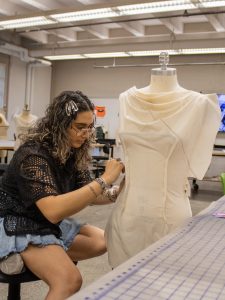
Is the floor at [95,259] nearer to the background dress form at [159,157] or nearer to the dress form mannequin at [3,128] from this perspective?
the background dress form at [159,157]

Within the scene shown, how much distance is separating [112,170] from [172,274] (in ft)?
2.31

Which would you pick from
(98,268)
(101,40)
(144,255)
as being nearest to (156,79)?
(144,255)

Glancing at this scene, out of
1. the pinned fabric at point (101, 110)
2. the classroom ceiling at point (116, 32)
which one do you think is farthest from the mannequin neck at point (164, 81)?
the pinned fabric at point (101, 110)

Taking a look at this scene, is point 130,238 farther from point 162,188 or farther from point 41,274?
point 41,274

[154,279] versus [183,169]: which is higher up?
[183,169]

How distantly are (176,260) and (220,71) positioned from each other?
8275 mm

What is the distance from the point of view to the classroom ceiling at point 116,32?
6.92 meters

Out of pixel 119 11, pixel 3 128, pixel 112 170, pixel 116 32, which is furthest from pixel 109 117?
pixel 112 170

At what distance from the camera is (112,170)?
1623 millimetres

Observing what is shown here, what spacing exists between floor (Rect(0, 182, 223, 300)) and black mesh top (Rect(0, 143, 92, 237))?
109 centimetres

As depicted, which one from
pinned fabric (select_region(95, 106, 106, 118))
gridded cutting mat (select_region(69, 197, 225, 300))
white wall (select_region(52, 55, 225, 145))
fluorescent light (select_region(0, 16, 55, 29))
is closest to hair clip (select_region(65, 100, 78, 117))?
gridded cutting mat (select_region(69, 197, 225, 300))

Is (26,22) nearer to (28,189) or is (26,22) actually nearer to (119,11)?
(119,11)

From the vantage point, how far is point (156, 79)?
1705mm

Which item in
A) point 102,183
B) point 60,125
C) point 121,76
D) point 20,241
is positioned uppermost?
point 121,76
